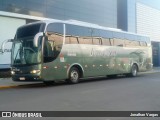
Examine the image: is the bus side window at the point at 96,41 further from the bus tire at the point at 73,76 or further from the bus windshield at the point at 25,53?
the bus windshield at the point at 25,53

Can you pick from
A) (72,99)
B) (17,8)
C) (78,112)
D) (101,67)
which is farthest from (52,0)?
(78,112)

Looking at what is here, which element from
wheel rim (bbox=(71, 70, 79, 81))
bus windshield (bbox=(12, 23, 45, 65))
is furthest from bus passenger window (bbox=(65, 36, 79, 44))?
bus windshield (bbox=(12, 23, 45, 65))

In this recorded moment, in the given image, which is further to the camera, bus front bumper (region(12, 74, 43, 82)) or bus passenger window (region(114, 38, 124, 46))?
bus passenger window (region(114, 38, 124, 46))

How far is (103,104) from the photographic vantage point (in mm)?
9891

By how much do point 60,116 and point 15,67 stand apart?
9477mm

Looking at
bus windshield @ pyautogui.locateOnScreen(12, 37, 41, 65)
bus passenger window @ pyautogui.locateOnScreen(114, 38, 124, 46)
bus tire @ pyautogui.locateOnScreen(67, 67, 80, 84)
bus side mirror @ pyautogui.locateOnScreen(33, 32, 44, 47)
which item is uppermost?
bus passenger window @ pyautogui.locateOnScreen(114, 38, 124, 46)

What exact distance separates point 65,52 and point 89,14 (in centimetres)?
2994

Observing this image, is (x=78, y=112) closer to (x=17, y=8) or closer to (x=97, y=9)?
(x=17, y=8)

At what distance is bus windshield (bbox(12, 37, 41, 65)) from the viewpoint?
52.9ft

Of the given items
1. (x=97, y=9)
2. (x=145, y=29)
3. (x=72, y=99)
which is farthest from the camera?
(x=145, y=29)

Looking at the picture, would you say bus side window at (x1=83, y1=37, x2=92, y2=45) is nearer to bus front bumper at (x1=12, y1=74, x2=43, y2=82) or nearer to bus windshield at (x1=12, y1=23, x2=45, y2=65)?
bus windshield at (x1=12, y1=23, x2=45, y2=65)

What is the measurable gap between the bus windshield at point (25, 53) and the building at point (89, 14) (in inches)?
508

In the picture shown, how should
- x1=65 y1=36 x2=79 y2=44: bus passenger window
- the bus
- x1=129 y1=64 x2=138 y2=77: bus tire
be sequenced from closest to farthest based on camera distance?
the bus
x1=65 y1=36 x2=79 y2=44: bus passenger window
x1=129 y1=64 x2=138 y2=77: bus tire

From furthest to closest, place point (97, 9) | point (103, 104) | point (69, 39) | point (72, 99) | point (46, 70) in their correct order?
point (97, 9) → point (69, 39) → point (46, 70) → point (72, 99) → point (103, 104)
